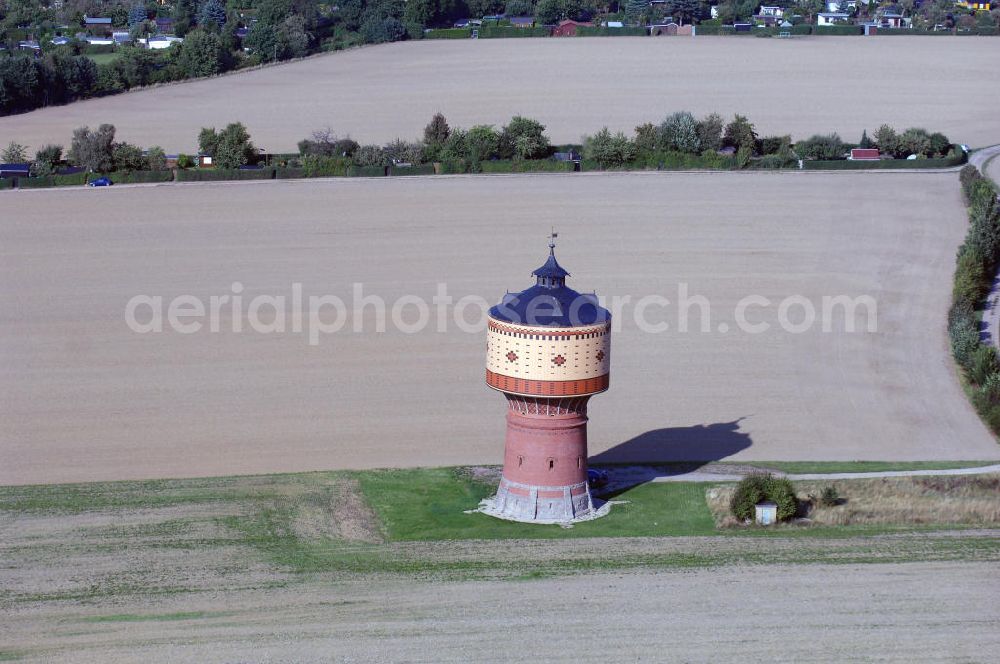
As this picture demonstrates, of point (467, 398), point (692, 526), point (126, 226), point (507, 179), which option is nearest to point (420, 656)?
point (692, 526)

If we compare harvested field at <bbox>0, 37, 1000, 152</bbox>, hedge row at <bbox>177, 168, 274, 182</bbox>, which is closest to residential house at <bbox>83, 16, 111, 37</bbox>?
harvested field at <bbox>0, 37, 1000, 152</bbox>

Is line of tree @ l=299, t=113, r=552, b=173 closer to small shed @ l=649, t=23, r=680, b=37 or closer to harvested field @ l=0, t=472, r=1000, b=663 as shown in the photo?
harvested field @ l=0, t=472, r=1000, b=663

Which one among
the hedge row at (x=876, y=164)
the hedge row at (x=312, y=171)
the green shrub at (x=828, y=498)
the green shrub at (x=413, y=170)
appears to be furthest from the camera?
the hedge row at (x=876, y=164)

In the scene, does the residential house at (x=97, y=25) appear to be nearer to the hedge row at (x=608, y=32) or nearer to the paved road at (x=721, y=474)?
the hedge row at (x=608, y=32)

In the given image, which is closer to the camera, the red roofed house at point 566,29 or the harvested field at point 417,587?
the harvested field at point 417,587

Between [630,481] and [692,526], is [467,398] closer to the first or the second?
[630,481]

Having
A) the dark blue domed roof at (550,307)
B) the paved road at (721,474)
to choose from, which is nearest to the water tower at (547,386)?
the dark blue domed roof at (550,307)
